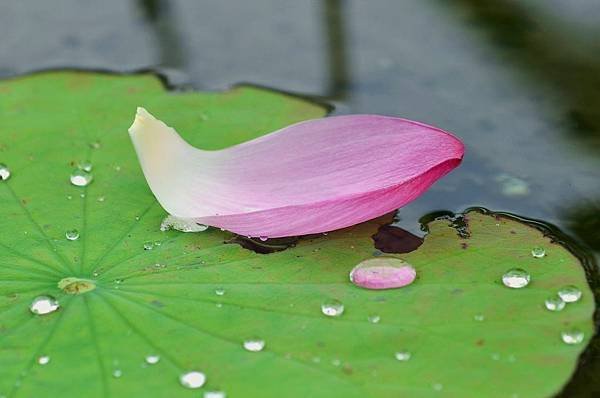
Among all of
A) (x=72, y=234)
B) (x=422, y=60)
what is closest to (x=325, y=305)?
(x=72, y=234)

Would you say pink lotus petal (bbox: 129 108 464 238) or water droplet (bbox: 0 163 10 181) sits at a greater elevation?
water droplet (bbox: 0 163 10 181)

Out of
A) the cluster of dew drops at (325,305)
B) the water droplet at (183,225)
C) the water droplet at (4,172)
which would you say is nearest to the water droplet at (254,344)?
the cluster of dew drops at (325,305)

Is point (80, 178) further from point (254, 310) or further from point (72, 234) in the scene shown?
point (254, 310)

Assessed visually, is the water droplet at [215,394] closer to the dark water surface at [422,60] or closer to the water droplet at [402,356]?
the water droplet at [402,356]

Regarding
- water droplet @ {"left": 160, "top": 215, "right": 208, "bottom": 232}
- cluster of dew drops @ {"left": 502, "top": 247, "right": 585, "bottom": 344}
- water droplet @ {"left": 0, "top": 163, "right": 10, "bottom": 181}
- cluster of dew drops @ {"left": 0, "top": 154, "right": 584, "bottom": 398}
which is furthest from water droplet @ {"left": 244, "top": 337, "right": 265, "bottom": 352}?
water droplet @ {"left": 0, "top": 163, "right": 10, "bottom": 181}

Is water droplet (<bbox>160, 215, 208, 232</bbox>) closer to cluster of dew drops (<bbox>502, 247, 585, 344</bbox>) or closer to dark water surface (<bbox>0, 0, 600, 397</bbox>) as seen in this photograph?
dark water surface (<bbox>0, 0, 600, 397</bbox>)

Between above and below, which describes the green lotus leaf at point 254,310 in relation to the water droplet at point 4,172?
below
